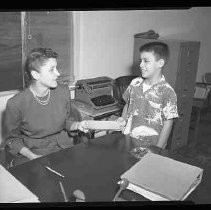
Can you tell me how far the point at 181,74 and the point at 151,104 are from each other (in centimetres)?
118

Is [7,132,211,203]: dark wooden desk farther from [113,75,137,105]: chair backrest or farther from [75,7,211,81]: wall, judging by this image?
[75,7,211,81]: wall

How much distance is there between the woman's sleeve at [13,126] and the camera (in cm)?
160

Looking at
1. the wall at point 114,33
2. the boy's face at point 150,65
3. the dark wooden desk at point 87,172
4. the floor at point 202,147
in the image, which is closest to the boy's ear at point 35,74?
the dark wooden desk at point 87,172

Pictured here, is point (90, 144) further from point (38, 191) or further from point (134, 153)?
point (38, 191)

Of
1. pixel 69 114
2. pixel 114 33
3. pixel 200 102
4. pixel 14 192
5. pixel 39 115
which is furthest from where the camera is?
pixel 200 102

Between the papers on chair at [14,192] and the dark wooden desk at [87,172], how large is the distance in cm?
5

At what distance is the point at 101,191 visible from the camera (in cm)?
103

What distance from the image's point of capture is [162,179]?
3.39 ft

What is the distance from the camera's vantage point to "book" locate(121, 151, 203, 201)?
973 millimetres

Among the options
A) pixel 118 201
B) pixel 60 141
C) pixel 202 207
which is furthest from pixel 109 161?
pixel 60 141

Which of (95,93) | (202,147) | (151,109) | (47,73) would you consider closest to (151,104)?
(151,109)

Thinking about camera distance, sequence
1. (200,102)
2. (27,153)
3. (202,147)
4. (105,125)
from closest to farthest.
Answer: (105,125) → (27,153) → (202,147) → (200,102)

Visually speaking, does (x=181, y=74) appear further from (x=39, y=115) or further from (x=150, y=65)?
(x=39, y=115)

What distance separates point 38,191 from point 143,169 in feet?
1.23
